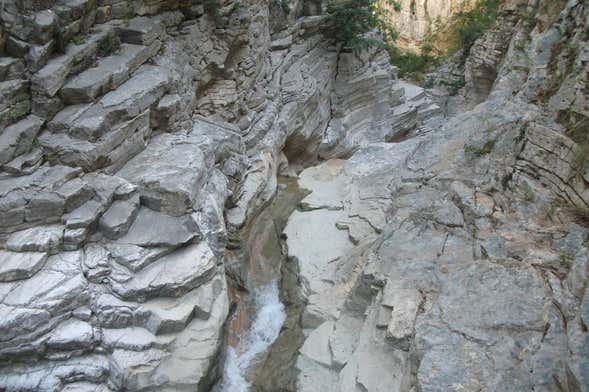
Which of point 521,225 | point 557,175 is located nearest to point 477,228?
point 521,225

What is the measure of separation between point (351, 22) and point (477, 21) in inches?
301

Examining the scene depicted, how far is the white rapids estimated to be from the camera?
881cm

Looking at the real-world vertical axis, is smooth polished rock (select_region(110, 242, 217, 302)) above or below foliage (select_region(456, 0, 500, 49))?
above

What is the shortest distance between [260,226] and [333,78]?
738 cm

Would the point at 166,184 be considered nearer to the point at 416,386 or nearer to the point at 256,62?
the point at 416,386

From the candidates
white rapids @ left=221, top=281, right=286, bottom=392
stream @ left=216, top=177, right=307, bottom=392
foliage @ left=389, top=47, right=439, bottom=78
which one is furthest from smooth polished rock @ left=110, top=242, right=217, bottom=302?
foliage @ left=389, top=47, right=439, bottom=78

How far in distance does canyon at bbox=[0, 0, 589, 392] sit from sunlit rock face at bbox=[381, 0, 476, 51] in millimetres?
13182

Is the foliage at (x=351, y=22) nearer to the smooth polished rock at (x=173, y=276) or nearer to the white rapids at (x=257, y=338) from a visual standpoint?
the white rapids at (x=257, y=338)

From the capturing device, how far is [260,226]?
11875 millimetres

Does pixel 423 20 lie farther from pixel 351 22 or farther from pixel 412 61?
pixel 351 22

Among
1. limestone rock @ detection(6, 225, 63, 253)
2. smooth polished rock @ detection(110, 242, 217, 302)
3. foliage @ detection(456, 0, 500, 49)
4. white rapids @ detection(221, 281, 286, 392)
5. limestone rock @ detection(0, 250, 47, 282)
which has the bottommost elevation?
white rapids @ detection(221, 281, 286, 392)

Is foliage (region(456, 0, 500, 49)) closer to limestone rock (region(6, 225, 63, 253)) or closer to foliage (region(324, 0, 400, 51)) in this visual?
foliage (region(324, 0, 400, 51))

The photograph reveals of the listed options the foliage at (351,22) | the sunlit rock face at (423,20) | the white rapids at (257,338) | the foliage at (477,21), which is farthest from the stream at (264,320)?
the sunlit rock face at (423,20)

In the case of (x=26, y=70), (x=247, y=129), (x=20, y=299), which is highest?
(x=26, y=70)
